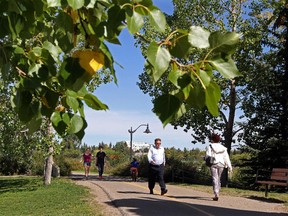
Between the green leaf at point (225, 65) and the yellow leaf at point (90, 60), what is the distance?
491 mm

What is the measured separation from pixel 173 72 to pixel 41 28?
1153 mm

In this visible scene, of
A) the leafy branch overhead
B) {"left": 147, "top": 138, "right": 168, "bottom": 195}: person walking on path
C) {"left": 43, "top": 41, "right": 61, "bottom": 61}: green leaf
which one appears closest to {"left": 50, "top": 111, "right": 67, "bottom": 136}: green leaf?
the leafy branch overhead

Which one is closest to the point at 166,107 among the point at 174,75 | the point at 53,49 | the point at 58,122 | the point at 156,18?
the point at 174,75

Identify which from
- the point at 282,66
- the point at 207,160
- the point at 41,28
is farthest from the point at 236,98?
the point at 41,28

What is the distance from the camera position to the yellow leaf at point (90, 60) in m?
1.83

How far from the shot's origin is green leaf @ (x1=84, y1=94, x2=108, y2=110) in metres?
2.16

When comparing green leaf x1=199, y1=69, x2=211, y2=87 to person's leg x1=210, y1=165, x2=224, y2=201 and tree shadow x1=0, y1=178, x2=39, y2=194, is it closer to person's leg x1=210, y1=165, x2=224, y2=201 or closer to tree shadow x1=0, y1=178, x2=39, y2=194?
person's leg x1=210, y1=165, x2=224, y2=201

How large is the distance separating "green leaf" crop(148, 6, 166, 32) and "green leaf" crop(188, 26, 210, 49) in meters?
0.11

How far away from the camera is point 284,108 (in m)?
23.1

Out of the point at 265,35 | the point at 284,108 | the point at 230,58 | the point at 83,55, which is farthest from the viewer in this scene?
the point at 265,35

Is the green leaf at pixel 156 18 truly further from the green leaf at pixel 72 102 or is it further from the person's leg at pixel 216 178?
the person's leg at pixel 216 178

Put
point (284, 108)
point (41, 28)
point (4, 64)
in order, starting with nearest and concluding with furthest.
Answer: point (4, 64) → point (41, 28) → point (284, 108)

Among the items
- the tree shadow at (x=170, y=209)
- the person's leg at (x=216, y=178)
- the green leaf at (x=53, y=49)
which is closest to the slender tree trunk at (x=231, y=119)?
the person's leg at (x=216, y=178)

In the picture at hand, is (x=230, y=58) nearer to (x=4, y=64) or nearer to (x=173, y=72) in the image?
(x=173, y=72)
